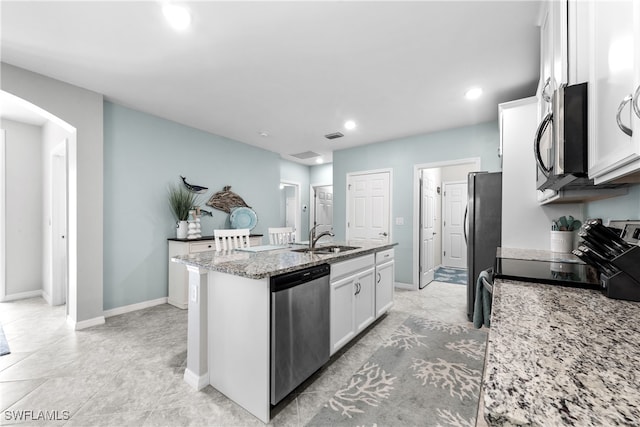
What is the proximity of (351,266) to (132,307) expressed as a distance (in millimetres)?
2960

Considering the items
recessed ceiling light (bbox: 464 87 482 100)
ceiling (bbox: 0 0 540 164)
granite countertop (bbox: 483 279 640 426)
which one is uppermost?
ceiling (bbox: 0 0 540 164)

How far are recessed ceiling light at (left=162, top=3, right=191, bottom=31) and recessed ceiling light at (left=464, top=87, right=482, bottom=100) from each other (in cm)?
275

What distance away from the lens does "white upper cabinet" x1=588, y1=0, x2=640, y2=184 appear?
612 mm

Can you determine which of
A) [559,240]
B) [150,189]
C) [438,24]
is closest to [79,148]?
[150,189]

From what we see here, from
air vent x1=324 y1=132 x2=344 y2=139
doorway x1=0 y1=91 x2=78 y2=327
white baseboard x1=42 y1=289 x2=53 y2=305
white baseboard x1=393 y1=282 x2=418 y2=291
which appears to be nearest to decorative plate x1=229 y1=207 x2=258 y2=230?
air vent x1=324 y1=132 x2=344 y2=139

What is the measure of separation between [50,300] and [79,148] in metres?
2.29

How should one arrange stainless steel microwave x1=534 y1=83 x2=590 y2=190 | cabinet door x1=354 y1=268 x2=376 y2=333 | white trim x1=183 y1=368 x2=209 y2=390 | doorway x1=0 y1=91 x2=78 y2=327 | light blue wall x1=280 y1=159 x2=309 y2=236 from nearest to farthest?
stainless steel microwave x1=534 y1=83 x2=590 y2=190, white trim x1=183 y1=368 x2=209 y2=390, cabinet door x1=354 y1=268 x2=376 y2=333, doorway x1=0 y1=91 x2=78 y2=327, light blue wall x1=280 y1=159 x2=309 y2=236

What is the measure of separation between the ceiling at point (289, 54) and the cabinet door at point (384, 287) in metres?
1.98

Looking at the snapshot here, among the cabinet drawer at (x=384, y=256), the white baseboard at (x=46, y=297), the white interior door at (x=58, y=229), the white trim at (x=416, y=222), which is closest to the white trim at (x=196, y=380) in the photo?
the cabinet drawer at (x=384, y=256)

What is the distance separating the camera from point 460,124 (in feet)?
12.8

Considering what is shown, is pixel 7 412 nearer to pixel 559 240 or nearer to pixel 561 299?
pixel 561 299

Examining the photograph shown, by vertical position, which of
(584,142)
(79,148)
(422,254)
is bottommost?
(422,254)

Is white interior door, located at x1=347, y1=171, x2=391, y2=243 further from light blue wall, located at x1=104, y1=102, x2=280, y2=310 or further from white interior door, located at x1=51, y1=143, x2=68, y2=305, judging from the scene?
white interior door, located at x1=51, y1=143, x2=68, y2=305

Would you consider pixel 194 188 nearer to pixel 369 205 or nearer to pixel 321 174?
pixel 369 205
